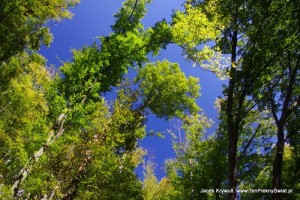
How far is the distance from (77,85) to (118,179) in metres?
5.88

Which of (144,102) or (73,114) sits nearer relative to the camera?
(73,114)

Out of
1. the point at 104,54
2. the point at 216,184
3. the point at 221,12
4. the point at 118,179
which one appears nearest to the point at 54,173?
the point at 118,179

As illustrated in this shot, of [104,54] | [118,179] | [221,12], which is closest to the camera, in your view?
[221,12]

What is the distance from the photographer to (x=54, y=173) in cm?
1307

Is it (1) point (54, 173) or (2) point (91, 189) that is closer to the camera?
(1) point (54, 173)

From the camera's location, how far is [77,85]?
13.1 meters

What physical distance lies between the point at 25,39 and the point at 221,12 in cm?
1132

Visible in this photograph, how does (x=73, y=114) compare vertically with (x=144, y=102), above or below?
below

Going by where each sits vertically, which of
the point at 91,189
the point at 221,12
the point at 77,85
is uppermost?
the point at 221,12

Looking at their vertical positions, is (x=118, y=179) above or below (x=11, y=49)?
below

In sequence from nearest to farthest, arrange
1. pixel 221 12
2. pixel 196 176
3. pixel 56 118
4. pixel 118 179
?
pixel 221 12 < pixel 56 118 < pixel 118 179 < pixel 196 176

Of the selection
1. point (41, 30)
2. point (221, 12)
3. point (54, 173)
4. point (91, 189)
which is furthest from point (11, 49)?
point (221, 12)

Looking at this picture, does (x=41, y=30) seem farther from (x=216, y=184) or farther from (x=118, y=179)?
(x=216, y=184)

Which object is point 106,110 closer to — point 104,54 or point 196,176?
point 104,54
